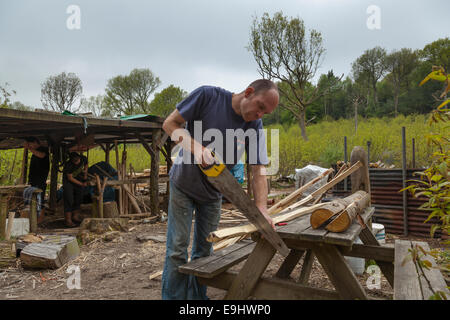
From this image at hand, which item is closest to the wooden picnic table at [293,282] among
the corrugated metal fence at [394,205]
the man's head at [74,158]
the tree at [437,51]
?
the corrugated metal fence at [394,205]

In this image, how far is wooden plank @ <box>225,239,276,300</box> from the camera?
2469 mm

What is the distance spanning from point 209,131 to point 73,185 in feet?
22.6

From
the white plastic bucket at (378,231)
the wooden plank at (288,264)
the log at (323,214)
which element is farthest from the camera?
the white plastic bucket at (378,231)

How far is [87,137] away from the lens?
882 centimetres

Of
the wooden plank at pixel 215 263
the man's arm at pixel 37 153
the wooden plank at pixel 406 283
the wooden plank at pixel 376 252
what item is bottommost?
the wooden plank at pixel 376 252

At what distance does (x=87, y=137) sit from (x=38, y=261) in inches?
185

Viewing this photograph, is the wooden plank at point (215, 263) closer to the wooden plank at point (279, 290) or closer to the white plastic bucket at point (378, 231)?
the wooden plank at point (279, 290)

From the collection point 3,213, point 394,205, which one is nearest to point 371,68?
point 394,205

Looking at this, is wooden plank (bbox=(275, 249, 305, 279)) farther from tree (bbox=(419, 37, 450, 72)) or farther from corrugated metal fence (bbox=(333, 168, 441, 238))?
tree (bbox=(419, 37, 450, 72))

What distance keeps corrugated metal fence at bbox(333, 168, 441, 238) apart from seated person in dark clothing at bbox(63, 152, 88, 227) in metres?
7.36

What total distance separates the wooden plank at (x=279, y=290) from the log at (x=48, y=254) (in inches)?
129

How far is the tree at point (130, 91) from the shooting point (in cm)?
4409

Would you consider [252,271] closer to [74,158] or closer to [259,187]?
[259,187]
